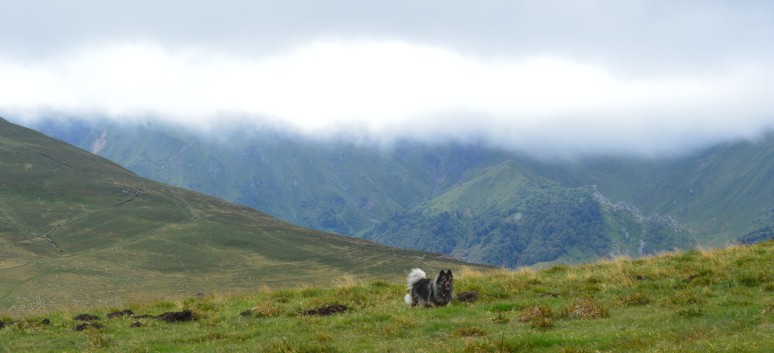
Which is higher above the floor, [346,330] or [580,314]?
[580,314]

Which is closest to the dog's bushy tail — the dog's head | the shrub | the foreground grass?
the foreground grass

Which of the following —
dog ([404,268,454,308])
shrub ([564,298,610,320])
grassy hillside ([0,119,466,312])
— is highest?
shrub ([564,298,610,320])

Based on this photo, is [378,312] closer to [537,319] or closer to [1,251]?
[537,319]

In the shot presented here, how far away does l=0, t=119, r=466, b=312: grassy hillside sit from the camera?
11256 cm

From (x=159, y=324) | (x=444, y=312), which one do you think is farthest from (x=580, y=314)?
(x=159, y=324)

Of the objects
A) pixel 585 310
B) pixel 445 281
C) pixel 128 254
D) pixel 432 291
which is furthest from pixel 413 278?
pixel 128 254

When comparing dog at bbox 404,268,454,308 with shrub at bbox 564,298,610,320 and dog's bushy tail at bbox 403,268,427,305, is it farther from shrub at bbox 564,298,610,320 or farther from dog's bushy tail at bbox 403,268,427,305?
shrub at bbox 564,298,610,320

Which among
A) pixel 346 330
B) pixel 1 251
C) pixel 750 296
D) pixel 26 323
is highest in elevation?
pixel 750 296

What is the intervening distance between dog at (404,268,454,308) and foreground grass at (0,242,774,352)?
532 millimetres

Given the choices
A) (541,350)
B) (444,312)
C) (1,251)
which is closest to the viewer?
(541,350)

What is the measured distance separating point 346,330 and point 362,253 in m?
176

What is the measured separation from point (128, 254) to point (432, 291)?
13744 centimetres

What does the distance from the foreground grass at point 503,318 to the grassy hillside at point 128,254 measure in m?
76.0

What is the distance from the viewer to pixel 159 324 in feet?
71.6
